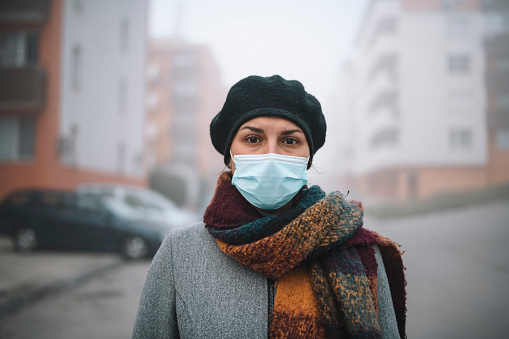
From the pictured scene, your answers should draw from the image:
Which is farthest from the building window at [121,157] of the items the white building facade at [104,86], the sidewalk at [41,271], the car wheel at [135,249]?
the car wheel at [135,249]

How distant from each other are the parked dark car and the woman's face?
7.81 meters

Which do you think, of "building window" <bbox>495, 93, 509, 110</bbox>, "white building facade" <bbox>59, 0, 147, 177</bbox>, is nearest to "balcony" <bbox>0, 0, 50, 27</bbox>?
"white building facade" <bbox>59, 0, 147, 177</bbox>

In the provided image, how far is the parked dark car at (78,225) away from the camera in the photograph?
29.6ft

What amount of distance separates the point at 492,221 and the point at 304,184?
42.4ft

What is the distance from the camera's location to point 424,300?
18.5 ft

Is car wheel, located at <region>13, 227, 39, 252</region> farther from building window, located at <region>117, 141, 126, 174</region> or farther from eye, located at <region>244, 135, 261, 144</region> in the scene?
eye, located at <region>244, 135, 261, 144</region>

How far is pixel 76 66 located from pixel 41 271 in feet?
33.4

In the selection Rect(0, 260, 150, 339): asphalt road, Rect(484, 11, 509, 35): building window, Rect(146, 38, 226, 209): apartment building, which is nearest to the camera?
Rect(0, 260, 150, 339): asphalt road

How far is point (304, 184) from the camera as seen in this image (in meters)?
1.75

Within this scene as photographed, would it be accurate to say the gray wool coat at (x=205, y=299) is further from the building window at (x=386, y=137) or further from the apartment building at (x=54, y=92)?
the building window at (x=386, y=137)

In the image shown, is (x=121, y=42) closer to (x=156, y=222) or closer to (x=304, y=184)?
(x=156, y=222)

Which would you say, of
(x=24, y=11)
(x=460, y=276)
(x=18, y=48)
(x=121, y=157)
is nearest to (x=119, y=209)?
(x=460, y=276)

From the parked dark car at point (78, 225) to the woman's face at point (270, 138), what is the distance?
308 inches

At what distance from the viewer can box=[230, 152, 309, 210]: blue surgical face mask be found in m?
1.63
